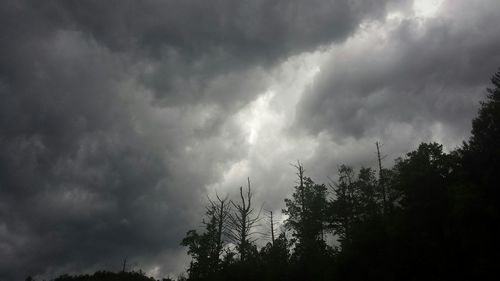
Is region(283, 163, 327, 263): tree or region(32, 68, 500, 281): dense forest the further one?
region(283, 163, 327, 263): tree

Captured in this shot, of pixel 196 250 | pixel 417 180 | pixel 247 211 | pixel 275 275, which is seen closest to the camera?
pixel 417 180

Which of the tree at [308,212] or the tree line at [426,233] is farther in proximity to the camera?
the tree at [308,212]

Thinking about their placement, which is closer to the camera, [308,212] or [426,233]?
[426,233]

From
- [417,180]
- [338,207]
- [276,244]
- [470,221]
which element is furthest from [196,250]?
[470,221]

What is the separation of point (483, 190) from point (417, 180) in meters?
4.28

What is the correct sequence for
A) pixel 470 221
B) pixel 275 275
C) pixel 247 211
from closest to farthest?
pixel 470 221
pixel 275 275
pixel 247 211

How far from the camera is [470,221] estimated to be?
1970cm

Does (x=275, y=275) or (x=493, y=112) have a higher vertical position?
(x=493, y=112)

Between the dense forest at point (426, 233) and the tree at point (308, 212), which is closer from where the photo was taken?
the dense forest at point (426, 233)

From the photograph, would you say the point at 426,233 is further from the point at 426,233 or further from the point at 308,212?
the point at 308,212

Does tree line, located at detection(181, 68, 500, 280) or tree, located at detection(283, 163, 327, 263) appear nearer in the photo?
tree line, located at detection(181, 68, 500, 280)

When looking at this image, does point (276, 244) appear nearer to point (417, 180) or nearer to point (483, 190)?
point (417, 180)

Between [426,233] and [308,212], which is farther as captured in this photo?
[308,212]

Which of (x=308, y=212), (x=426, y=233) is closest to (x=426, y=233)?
(x=426, y=233)
